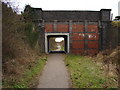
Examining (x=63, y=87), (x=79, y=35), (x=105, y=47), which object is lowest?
(x=63, y=87)

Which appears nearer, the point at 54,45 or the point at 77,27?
the point at 77,27

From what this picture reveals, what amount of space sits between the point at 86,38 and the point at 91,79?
1137 cm

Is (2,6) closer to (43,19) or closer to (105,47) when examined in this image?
(43,19)

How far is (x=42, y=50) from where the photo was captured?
19078 mm

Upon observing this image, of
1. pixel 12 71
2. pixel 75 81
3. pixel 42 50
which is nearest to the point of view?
pixel 75 81

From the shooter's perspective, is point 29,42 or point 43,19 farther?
point 43,19

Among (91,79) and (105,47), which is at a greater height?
(105,47)

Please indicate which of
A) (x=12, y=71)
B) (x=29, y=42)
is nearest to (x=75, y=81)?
(x=12, y=71)

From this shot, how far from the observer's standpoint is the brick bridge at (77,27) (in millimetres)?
19031

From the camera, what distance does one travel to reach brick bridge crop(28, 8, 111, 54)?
62.4ft

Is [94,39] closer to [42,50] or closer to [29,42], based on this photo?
[42,50]

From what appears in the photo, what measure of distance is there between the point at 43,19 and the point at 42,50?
12.9 ft

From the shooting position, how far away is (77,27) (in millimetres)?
19188

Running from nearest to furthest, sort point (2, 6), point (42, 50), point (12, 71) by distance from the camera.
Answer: point (2, 6)
point (12, 71)
point (42, 50)
